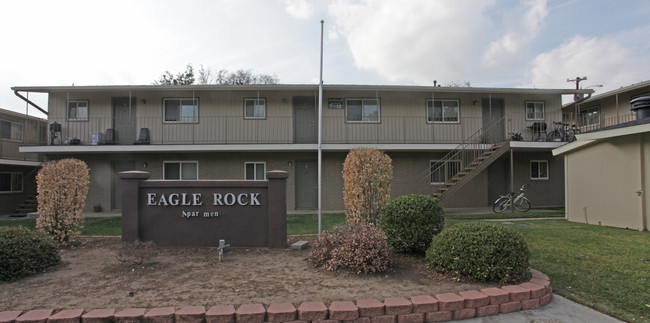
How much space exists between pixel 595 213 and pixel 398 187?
684 centimetres

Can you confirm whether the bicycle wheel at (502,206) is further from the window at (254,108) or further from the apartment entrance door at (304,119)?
the window at (254,108)

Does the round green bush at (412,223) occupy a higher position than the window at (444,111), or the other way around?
the window at (444,111)

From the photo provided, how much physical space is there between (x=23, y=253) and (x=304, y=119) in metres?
11.9

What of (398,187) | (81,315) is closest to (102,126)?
(398,187)

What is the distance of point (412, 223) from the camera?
228 inches

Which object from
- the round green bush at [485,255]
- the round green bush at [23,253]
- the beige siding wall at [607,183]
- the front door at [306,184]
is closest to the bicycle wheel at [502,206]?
the beige siding wall at [607,183]

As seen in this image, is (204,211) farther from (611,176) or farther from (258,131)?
(611,176)

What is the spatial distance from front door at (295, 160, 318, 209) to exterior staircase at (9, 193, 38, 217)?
11.2 meters

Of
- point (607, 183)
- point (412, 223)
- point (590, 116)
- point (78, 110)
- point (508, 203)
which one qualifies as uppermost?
point (590, 116)

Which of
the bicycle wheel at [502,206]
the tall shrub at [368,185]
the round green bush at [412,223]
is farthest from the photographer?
the bicycle wheel at [502,206]

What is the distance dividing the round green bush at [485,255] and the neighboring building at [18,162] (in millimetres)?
17574

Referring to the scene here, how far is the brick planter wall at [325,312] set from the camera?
3492 millimetres

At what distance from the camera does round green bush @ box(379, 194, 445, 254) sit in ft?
18.9

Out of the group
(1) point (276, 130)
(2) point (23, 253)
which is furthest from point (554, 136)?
(2) point (23, 253)
